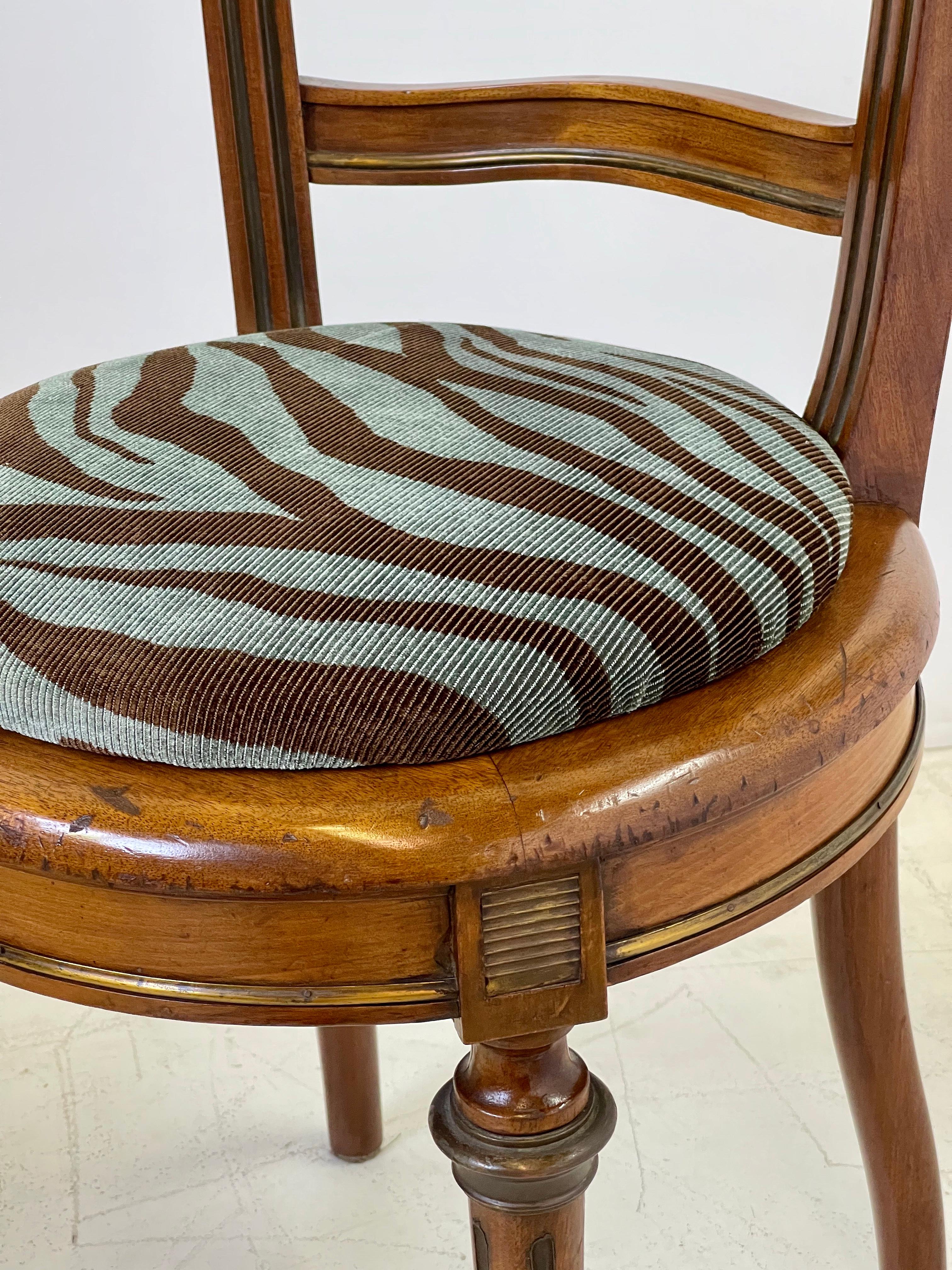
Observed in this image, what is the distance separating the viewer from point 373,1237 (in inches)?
33.5

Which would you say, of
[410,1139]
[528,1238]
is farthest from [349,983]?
[410,1139]

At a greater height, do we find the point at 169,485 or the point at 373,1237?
the point at 169,485

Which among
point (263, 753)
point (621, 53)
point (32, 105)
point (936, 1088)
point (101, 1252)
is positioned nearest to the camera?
point (263, 753)

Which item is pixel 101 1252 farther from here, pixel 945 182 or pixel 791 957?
pixel 945 182

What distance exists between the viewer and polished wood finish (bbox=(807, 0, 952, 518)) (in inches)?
20.8

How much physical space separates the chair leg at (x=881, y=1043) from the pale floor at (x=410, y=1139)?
0.45ft

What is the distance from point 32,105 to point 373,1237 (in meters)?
0.95

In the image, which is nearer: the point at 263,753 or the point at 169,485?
the point at 263,753

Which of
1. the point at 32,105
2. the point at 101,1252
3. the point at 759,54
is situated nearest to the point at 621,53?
the point at 759,54

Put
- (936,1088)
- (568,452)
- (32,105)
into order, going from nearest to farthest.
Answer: (568,452) < (936,1088) < (32,105)

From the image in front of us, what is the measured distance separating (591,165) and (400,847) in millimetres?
470

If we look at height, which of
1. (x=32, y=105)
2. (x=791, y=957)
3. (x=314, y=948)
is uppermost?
Result: (x=32, y=105)

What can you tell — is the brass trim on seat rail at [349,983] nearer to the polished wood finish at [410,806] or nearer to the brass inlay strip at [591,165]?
the polished wood finish at [410,806]

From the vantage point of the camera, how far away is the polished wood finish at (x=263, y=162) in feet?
2.43
